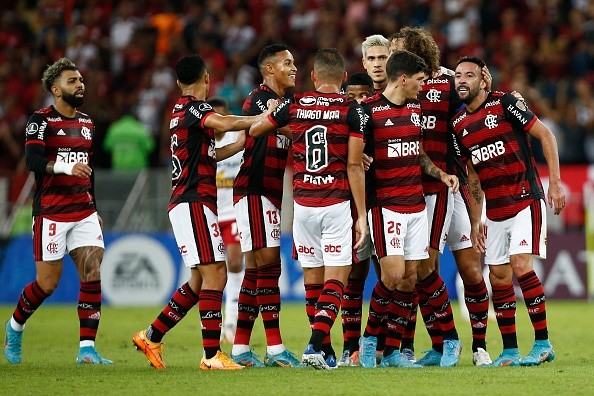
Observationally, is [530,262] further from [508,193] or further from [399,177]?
[399,177]

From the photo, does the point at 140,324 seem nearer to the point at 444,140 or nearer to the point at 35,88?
the point at 444,140

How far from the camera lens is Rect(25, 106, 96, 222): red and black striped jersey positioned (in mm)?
Answer: 11656

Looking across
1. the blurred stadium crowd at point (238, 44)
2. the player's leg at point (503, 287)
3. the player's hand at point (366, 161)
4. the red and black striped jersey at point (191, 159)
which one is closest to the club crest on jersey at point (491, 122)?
the player's leg at point (503, 287)

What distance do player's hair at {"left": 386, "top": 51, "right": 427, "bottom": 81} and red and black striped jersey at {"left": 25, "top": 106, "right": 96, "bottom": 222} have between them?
3.31 metres

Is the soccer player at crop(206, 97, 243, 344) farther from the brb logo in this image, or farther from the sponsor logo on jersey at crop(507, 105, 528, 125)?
the sponsor logo on jersey at crop(507, 105, 528, 125)

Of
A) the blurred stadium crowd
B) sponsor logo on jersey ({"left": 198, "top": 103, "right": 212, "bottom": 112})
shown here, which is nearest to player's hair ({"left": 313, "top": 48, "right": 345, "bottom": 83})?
sponsor logo on jersey ({"left": 198, "top": 103, "right": 212, "bottom": 112})

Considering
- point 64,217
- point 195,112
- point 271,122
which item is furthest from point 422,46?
point 64,217

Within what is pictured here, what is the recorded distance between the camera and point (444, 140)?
449 inches

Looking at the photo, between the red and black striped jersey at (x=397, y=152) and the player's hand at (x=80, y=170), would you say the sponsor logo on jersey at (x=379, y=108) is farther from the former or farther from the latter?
the player's hand at (x=80, y=170)

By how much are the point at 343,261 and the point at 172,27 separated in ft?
50.8

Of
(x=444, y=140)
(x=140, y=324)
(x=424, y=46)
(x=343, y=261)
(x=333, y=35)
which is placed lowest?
(x=140, y=324)

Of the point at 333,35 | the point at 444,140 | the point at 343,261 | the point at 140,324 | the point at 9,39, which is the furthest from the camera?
the point at 9,39

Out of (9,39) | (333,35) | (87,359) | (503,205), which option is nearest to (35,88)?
(9,39)

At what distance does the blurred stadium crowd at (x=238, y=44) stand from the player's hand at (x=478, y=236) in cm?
1088
